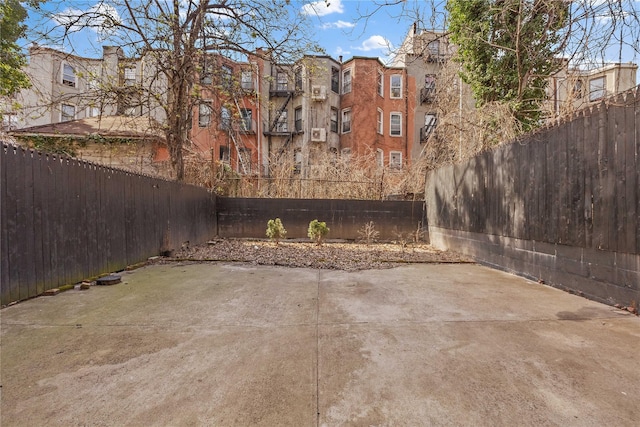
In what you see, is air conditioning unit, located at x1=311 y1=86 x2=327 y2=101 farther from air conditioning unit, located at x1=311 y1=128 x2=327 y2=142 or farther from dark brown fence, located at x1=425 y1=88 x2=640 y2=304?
dark brown fence, located at x1=425 y1=88 x2=640 y2=304

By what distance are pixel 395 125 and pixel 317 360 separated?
19990 millimetres

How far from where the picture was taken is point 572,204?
3617 millimetres

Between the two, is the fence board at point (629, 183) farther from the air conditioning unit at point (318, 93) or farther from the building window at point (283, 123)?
the building window at point (283, 123)

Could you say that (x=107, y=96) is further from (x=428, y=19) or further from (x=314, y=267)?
(x=428, y=19)

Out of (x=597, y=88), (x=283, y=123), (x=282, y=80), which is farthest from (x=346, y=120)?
(x=597, y=88)

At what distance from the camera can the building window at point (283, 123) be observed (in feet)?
61.6

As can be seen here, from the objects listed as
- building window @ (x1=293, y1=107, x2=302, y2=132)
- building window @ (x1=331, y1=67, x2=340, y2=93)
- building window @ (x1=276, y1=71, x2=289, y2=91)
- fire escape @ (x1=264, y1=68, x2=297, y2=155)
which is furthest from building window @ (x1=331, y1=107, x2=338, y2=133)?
building window @ (x1=276, y1=71, x2=289, y2=91)

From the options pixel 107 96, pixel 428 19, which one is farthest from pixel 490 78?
pixel 107 96

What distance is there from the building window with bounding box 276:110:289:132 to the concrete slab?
54.0ft

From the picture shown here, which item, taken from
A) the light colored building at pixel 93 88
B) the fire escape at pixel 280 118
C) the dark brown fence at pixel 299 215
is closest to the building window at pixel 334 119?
the fire escape at pixel 280 118

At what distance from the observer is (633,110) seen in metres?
2.89

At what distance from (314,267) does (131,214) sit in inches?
128

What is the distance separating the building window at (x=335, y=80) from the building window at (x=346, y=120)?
57.2 inches

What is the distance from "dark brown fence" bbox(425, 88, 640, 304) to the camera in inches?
117
